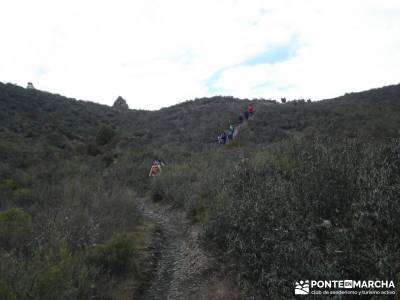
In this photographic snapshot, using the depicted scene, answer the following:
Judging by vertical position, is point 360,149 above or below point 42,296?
above

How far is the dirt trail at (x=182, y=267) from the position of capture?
6045 millimetres

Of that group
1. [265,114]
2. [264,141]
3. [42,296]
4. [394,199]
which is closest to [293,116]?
[265,114]

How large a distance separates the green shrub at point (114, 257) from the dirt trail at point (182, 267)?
66cm

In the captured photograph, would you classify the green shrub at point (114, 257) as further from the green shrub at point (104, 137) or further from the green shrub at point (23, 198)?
the green shrub at point (104, 137)

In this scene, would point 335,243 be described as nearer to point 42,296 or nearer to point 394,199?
point 394,199

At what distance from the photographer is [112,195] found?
1058cm

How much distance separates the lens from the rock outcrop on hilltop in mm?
54844

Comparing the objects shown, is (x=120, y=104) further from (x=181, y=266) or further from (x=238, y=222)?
(x=238, y=222)

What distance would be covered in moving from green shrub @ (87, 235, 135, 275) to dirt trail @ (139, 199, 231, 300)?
0.66m

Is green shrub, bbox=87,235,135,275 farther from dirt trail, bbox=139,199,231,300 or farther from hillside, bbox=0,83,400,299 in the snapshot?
dirt trail, bbox=139,199,231,300

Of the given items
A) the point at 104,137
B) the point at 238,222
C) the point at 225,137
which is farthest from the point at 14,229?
the point at 104,137

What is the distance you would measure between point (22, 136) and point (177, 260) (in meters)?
21.6

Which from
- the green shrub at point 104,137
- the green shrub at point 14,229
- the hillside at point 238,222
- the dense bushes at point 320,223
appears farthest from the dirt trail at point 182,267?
the green shrub at point 104,137

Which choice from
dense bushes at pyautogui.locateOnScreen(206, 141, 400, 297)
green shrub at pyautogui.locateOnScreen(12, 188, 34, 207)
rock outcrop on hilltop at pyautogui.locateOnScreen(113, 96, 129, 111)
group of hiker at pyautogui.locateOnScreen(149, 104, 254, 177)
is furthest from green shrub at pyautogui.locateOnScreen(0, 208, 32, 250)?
rock outcrop on hilltop at pyautogui.locateOnScreen(113, 96, 129, 111)
